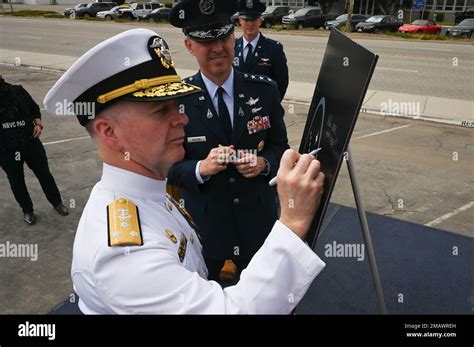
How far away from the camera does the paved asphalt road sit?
1126cm

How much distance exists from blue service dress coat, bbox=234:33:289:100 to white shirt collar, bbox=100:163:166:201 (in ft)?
13.7

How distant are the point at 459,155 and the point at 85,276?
678cm

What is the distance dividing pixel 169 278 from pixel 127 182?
429 mm

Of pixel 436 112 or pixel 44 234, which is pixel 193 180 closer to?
pixel 44 234

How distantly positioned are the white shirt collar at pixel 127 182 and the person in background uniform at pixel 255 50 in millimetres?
4190

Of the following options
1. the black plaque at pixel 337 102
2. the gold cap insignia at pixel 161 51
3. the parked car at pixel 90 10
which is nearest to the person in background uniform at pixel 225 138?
the black plaque at pixel 337 102

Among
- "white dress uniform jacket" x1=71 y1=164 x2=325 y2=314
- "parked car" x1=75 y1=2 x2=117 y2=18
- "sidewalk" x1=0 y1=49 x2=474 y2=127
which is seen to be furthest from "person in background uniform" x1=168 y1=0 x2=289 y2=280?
"parked car" x1=75 y1=2 x2=117 y2=18

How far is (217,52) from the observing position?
8.81 feet

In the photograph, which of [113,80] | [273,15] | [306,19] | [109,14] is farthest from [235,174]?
[109,14]

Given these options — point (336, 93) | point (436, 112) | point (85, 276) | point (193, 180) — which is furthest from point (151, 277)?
point (436, 112)

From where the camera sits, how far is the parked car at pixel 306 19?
28.1m

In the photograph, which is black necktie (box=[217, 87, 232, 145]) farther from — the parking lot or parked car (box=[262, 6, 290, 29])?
parked car (box=[262, 6, 290, 29])

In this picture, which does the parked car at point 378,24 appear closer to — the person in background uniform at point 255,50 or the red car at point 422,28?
the red car at point 422,28

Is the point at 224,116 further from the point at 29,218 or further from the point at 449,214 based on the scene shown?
the point at 449,214
